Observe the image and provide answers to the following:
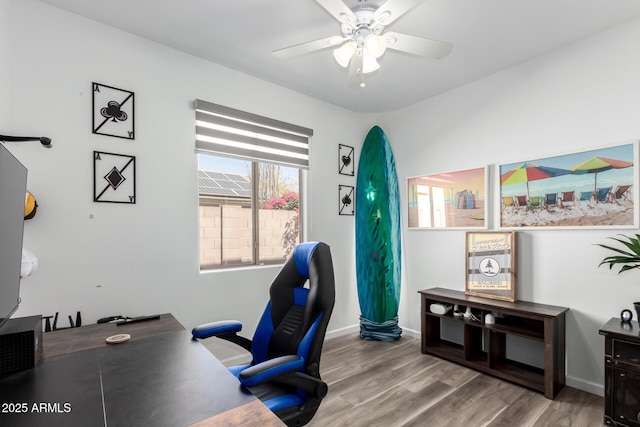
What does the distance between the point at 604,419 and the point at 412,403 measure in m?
1.22

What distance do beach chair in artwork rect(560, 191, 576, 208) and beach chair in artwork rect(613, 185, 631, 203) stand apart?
0.81ft

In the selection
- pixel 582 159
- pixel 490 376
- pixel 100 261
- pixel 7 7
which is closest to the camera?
pixel 7 7

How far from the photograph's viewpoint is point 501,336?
9.50 feet

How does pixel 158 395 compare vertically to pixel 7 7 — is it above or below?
below

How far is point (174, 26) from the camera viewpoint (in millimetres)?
2279

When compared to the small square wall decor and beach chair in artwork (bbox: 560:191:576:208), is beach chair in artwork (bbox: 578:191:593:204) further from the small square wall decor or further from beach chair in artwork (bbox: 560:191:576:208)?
the small square wall decor

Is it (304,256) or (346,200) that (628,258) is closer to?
(304,256)

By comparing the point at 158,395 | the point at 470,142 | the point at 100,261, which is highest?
the point at 470,142

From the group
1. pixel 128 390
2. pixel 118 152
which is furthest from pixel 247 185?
pixel 128 390

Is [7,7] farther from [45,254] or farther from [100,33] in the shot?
[45,254]

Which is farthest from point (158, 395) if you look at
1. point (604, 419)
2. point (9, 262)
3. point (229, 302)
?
point (604, 419)

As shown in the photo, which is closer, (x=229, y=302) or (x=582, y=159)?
(x=582, y=159)

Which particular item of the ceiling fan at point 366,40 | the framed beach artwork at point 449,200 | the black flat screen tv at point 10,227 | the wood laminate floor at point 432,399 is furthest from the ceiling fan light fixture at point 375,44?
the wood laminate floor at point 432,399

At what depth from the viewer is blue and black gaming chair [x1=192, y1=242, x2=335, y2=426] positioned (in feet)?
4.41
